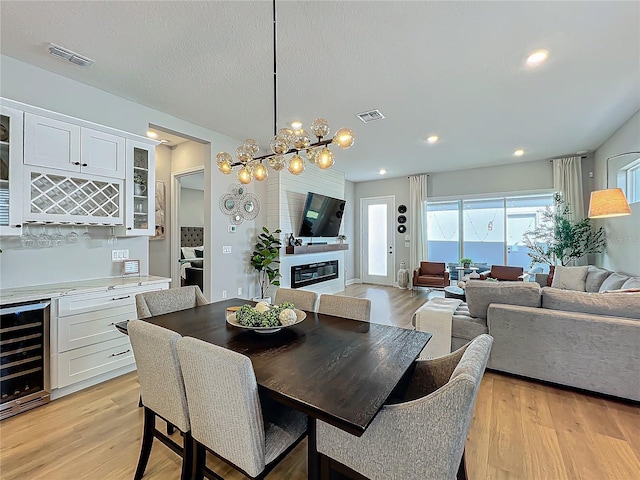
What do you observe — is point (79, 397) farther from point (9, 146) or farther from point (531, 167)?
point (531, 167)

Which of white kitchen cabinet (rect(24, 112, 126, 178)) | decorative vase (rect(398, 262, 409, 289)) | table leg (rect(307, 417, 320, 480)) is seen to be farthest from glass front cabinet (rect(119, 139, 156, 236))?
decorative vase (rect(398, 262, 409, 289))

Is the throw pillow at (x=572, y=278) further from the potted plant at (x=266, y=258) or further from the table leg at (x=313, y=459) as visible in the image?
the table leg at (x=313, y=459)

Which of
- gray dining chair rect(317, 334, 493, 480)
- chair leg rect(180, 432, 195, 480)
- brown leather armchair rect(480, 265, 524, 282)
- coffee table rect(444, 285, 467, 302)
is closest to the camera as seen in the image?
gray dining chair rect(317, 334, 493, 480)

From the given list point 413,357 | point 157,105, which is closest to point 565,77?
point 413,357

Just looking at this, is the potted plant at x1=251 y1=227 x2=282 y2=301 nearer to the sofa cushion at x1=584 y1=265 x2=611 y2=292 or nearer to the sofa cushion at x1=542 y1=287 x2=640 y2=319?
the sofa cushion at x1=542 y1=287 x2=640 y2=319

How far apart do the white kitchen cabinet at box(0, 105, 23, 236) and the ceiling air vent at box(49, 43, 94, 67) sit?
568mm

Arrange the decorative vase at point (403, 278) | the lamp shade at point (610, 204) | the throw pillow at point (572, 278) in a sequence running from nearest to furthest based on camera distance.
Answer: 1. the lamp shade at point (610, 204)
2. the throw pillow at point (572, 278)
3. the decorative vase at point (403, 278)

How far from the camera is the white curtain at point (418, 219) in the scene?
7.14 metres

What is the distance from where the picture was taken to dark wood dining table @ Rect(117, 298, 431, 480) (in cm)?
107

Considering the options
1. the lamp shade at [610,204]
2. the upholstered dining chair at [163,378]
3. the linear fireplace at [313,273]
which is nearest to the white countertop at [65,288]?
the upholstered dining chair at [163,378]

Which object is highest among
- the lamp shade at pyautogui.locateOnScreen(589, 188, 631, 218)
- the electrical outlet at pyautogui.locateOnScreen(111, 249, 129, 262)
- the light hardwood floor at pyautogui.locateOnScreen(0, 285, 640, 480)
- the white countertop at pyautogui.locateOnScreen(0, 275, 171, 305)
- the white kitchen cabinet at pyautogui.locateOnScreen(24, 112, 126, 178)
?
the white kitchen cabinet at pyautogui.locateOnScreen(24, 112, 126, 178)

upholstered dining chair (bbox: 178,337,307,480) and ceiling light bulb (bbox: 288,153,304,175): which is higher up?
ceiling light bulb (bbox: 288,153,304,175)

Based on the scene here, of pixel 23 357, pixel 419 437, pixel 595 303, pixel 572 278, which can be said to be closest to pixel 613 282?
pixel 572 278

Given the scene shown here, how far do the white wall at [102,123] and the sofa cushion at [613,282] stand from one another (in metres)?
5.00
